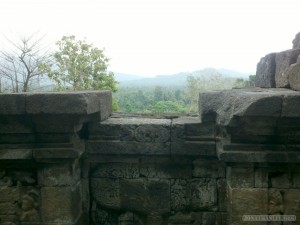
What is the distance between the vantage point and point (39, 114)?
2.85m

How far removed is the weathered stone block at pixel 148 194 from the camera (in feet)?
11.2

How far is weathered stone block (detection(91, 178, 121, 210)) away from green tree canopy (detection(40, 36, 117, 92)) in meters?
15.9

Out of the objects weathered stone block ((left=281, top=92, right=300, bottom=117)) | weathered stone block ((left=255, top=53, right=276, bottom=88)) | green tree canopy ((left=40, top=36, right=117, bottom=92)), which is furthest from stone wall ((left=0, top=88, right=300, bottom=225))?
green tree canopy ((left=40, top=36, right=117, bottom=92))

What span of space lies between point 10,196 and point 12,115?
78 cm

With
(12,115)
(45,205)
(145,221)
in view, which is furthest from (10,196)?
(145,221)

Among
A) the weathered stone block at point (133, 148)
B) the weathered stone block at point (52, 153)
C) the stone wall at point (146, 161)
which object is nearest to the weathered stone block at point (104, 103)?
the stone wall at point (146, 161)

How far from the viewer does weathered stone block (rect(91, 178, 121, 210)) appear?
3.46 m

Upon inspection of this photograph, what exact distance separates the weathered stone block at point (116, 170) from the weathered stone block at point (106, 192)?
5 centimetres

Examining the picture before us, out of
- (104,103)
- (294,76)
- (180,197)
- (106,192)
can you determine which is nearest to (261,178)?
(180,197)

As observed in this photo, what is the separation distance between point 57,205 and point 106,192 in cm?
59

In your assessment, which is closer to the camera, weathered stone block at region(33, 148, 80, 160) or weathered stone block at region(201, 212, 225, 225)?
weathered stone block at region(33, 148, 80, 160)

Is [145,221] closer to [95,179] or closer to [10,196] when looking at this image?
[95,179]

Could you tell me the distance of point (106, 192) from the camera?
11.4ft

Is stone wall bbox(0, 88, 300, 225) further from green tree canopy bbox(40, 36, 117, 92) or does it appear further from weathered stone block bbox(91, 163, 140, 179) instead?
green tree canopy bbox(40, 36, 117, 92)
